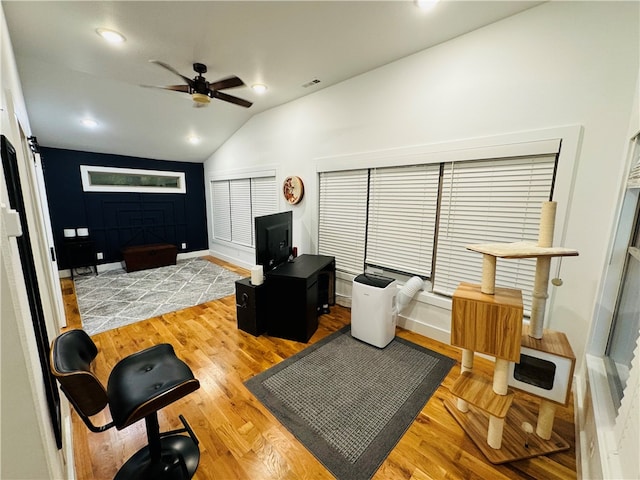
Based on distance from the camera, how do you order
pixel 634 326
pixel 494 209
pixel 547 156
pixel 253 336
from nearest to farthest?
pixel 634 326
pixel 547 156
pixel 494 209
pixel 253 336

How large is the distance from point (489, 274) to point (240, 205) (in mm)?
4776

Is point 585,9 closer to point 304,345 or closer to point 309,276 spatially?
point 309,276

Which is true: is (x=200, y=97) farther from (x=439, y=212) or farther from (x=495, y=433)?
(x=495, y=433)

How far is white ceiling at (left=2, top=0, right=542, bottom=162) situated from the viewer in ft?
6.53

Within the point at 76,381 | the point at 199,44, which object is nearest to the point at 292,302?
the point at 76,381

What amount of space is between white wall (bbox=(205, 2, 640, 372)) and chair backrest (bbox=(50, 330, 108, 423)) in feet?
9.00

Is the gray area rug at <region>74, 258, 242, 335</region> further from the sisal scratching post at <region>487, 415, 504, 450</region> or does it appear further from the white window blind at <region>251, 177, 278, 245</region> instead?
the sisal scratching post at <region>487, 415, 504, 450</region>

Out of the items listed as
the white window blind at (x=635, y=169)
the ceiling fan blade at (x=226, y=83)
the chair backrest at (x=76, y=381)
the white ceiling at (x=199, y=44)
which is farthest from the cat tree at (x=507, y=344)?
the ceiling fan blade at (x=226, y=83)

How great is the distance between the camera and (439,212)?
2.63 m

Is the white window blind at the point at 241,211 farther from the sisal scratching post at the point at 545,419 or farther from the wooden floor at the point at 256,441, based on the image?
the sisal scratching post at the point at 545,419

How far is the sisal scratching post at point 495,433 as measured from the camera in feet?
4.98

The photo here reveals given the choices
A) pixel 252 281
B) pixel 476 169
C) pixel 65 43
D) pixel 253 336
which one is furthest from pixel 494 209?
pixel 65 43

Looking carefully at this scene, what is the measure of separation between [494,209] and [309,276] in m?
1.86

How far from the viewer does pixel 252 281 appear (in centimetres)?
281
